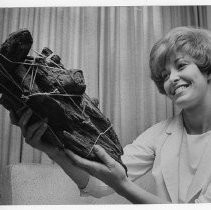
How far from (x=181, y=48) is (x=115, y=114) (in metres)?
0.29

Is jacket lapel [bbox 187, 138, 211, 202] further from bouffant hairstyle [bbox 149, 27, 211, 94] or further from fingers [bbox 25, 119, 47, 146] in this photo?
fingers [bbox 25, 119, 47, 146]

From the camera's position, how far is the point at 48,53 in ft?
3.05

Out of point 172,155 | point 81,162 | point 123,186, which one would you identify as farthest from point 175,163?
point 81,162

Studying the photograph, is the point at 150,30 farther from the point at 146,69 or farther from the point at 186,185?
the point at 186,185

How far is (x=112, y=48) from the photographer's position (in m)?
1.12

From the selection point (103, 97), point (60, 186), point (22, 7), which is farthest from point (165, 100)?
Result: point (22, 7)

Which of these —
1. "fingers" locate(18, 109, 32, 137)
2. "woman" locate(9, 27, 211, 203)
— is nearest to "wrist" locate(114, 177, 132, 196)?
"woman" locate(9, 27, 211, 203)

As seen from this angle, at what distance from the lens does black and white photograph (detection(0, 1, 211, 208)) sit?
0.96m

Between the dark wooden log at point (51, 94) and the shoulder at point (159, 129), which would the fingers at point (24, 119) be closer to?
the dark wooden log at point (51, 94)

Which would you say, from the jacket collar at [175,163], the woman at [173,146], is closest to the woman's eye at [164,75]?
the woman at [173,146]

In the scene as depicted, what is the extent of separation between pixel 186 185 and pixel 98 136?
0.31 metres

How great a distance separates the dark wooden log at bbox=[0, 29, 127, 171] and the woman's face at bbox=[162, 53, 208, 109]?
26cm

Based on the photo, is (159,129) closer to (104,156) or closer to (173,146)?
(173,146)

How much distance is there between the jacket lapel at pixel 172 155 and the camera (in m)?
1.03
